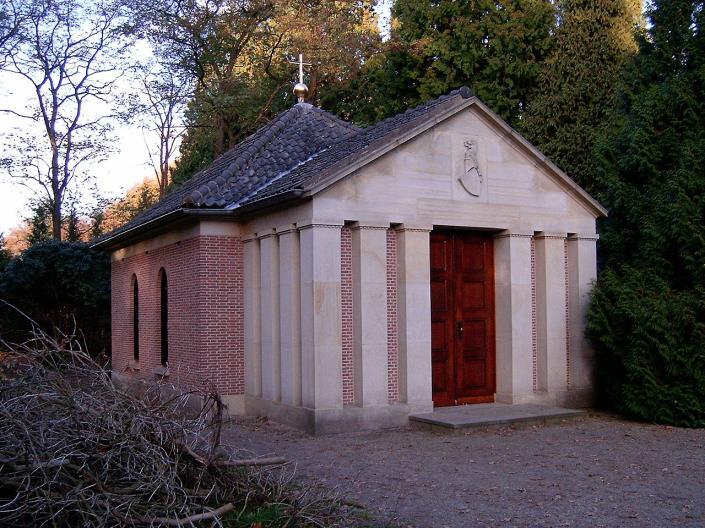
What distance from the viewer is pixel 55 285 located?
80.4 feet

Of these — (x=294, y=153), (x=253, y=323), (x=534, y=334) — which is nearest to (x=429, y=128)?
(x=294, y=153)

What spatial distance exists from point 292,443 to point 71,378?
18.0ft

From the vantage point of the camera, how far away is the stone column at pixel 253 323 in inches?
540

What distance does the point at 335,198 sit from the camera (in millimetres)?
12180

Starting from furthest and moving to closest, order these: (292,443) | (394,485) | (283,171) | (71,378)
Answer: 1. (283,171)
2. (292,443)
3. (394,485)
4. (71,378)

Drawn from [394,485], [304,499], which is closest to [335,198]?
[394,485]

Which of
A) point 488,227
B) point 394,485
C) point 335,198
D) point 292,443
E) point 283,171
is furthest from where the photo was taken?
point 283,171

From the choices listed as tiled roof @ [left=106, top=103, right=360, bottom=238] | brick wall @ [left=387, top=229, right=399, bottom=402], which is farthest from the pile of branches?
tiled roof @ [left=106, top=103, right=360, bottom=238]

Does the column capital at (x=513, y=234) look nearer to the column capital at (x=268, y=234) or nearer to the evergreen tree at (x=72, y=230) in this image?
the column capital at (x=268, y=234)

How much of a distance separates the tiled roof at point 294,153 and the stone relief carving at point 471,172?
861 millimetres

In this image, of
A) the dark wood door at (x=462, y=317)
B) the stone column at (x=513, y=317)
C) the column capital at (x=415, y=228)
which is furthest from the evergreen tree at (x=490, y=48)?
the column capital at (x=415, y=228)

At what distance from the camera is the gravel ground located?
7180 millimetres

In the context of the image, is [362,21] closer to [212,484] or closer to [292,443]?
[292,443]

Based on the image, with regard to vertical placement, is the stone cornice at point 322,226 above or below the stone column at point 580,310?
above
